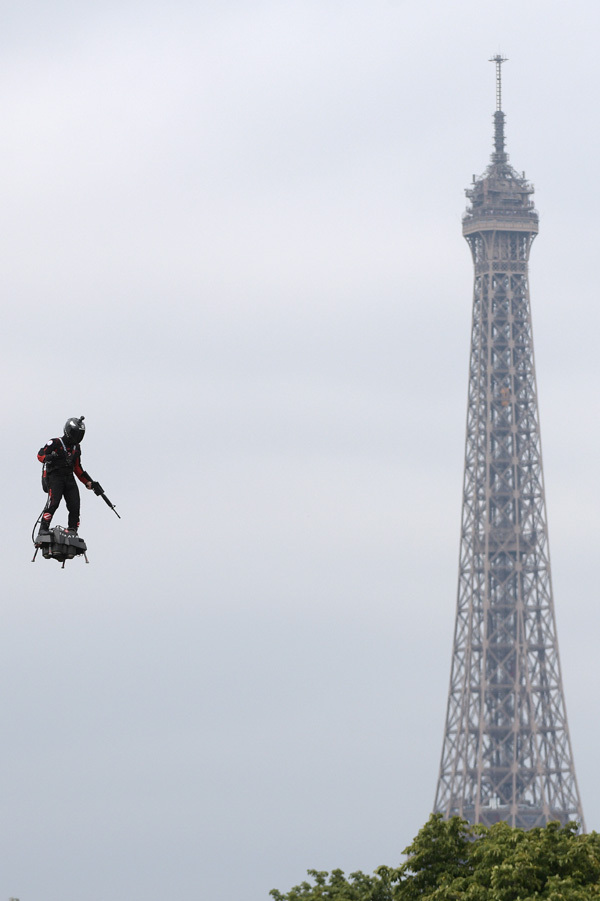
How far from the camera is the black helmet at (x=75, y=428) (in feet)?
181

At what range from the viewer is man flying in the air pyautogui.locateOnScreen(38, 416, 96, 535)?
55281 mm

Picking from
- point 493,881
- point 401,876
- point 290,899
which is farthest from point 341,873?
point 493,881

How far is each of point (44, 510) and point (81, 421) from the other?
2.24 m

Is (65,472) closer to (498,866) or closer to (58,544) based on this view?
(58,544)

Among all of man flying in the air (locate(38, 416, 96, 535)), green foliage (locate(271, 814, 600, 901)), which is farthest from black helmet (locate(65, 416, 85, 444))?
green foliage (locate(271, 814, 600, 901))

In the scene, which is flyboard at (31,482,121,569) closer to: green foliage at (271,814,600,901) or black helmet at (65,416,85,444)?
black helmet at (65,416,85,444)

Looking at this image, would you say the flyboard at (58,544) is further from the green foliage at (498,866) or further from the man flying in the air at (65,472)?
the green foliage at (498,866)

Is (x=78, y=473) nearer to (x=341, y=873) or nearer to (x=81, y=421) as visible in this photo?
(x=81, y=421)

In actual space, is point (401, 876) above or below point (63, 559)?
above

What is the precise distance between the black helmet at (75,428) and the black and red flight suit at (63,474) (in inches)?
13.1

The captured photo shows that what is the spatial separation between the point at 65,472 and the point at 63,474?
0.07 metres

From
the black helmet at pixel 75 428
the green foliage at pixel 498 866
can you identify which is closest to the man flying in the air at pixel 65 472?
the black helmet at pixel 75 428

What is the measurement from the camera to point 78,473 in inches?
2207

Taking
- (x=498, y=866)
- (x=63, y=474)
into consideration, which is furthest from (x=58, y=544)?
(x=498, y=866)
